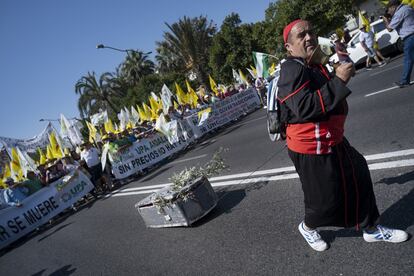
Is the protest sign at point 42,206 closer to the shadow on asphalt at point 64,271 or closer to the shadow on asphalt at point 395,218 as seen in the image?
the shadow on asphalt at point 64,271

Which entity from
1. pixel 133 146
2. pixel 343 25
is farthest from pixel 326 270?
pixel 343 25

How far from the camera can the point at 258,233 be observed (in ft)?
13.6

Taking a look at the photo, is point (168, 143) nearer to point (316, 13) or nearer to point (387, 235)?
point (387, 235)

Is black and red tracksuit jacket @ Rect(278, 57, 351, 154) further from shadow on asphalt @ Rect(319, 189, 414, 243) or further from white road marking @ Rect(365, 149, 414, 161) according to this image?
white road marking @ Rect(365, 149, 414, 161)

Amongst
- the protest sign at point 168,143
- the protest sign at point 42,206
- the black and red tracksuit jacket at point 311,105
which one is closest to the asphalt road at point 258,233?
the black and red tracksuit jacket at point 311,105

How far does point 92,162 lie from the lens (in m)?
12.4

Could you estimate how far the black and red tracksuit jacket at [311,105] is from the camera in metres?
2.51

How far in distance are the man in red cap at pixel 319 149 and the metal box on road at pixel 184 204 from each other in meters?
2.31

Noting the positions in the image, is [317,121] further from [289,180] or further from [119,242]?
[119,242]

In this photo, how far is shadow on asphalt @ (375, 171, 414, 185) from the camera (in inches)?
152

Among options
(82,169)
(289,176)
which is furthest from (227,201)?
(82,169)

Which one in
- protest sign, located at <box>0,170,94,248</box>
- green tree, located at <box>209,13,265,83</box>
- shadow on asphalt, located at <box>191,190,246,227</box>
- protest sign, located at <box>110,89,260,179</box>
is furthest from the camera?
green tree, located at <box>209,13,265,83</box>

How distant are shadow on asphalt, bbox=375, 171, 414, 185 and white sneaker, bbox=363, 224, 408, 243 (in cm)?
111

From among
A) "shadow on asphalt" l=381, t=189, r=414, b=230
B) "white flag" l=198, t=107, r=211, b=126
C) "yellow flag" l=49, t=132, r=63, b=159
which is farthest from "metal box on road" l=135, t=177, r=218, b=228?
"white flag" l=198, t=107, r=211, b=126
